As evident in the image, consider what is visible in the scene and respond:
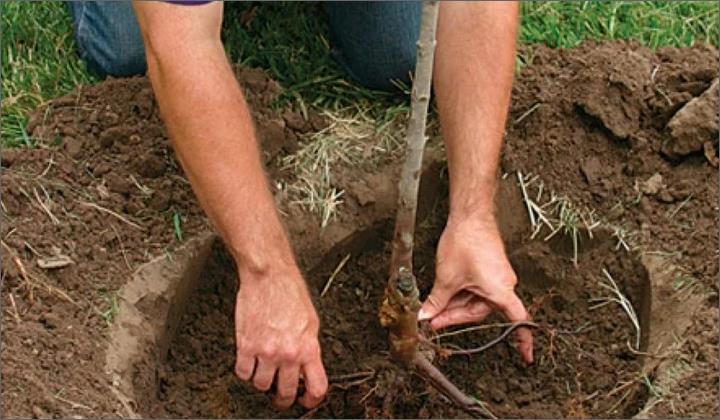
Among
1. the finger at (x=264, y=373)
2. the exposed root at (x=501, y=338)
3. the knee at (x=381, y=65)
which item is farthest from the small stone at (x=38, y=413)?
the knee at (x=381, y=65)

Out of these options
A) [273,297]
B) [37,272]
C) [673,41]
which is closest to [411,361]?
[273,297]

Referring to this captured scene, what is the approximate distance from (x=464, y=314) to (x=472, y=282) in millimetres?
79

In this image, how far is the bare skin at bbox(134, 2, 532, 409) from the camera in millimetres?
2508

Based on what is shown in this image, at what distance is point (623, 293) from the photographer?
2945mm

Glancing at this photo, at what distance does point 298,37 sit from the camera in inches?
136

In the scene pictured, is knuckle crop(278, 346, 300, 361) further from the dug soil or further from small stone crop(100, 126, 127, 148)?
small stone crop(100, 126, 127, 148)

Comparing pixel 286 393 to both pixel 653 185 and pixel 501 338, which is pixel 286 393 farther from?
pixel 653 185

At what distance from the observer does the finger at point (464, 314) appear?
8.86ft

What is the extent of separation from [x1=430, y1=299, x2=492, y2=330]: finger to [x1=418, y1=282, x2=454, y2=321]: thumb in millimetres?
13

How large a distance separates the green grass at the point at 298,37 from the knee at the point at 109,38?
0.04 metres

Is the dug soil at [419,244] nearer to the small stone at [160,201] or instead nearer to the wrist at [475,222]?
the small stone at [160,201]

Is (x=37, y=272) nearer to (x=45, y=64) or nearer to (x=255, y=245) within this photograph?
(x=255, y=245)

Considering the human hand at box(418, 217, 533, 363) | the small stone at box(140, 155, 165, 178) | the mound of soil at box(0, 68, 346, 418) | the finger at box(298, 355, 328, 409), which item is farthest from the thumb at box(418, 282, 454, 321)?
the small stone at box(140, 155, 165, 178)

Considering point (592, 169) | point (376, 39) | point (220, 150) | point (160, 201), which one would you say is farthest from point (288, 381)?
point (376, 39)
